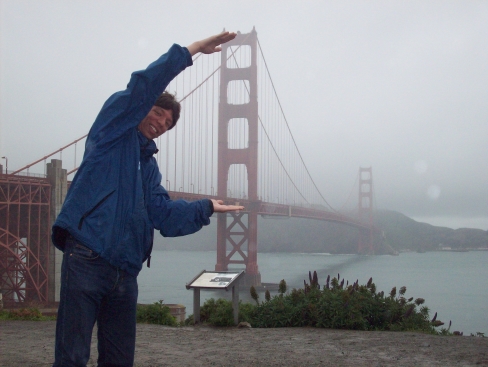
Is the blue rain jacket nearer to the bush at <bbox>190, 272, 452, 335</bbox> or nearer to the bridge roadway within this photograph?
the bush at <bbox>190, 272, 452, 335</bbox>

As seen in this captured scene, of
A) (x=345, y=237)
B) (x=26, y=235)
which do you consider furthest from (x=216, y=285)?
(x=345, y=237)

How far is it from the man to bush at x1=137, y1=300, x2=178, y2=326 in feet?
15.4

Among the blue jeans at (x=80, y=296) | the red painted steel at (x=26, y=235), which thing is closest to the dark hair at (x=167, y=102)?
the blue jeans at (x=80, y=296)

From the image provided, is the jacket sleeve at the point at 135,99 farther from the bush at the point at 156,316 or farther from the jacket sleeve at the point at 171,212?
the bush at the point at 156,316

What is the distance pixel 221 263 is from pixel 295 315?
82.6 feet

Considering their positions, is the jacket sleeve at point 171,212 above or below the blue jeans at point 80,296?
above

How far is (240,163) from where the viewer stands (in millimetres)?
32562

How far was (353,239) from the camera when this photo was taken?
2869 inches

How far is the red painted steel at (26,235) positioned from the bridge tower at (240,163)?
37.7ft

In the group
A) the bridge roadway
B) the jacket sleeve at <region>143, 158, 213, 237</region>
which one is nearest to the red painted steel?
the bridge roadway

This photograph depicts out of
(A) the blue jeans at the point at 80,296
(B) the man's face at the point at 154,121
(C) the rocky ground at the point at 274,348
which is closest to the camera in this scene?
(A) the blue jeans at the point at 80,296

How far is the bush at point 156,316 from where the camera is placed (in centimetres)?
641

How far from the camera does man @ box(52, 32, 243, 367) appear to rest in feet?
5.32

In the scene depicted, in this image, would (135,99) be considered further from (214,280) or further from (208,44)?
(214,280)
